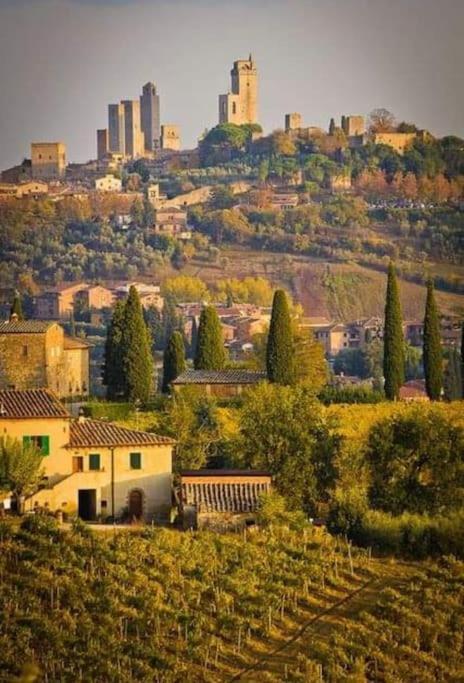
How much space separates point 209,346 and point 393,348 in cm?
353

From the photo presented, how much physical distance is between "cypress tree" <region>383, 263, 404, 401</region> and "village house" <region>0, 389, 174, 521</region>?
426 inches

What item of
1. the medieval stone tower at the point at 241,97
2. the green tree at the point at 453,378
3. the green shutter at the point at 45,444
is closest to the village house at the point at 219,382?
the green tree at the point at 453,378

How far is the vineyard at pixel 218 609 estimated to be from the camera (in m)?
24.4

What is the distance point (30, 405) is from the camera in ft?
106

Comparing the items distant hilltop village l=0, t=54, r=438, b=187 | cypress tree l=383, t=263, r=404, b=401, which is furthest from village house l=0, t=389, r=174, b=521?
distant hilltop village l=0, t=54, r=438, b=187

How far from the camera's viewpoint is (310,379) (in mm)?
42375

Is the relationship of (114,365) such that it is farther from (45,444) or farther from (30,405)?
(45,444)

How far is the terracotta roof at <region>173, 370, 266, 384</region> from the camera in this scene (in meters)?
40.5

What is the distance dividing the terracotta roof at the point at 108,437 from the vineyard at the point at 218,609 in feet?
9.53

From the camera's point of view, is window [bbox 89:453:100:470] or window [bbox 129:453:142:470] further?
window [bbox 129:453:142:470]

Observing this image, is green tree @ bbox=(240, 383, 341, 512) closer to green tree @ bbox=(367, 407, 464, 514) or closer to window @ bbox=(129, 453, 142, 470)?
green tree @ bbox=(367, 407, 464, 514)

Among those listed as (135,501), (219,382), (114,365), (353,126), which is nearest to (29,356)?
(114,365)

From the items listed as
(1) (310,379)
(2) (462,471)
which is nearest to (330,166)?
(1) (310,379)

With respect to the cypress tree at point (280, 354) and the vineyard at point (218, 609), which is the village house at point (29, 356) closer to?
the cypress tree at point (280, 354)
